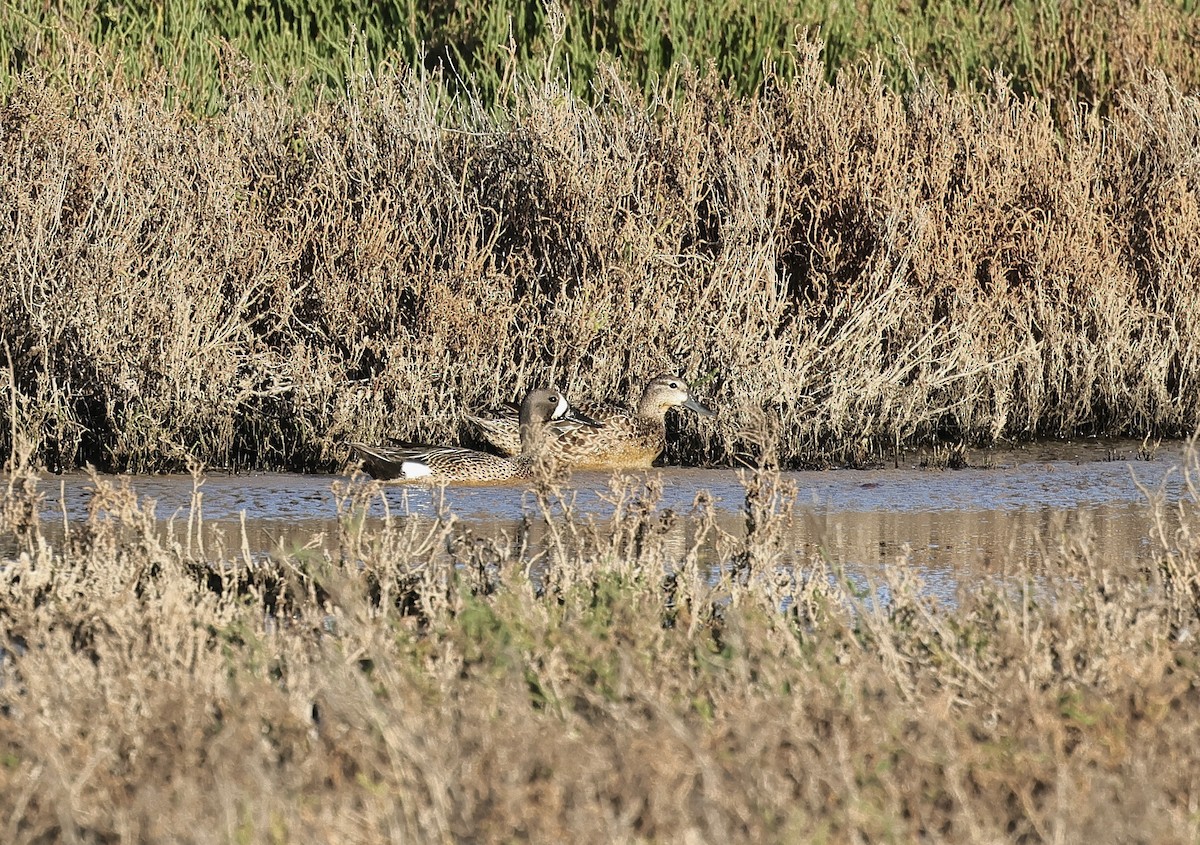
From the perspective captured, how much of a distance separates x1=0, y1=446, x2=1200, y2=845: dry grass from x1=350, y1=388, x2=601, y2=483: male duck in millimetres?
3253

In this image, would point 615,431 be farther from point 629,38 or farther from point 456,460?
point 629,38

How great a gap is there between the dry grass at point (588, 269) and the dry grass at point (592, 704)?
13.6 ft

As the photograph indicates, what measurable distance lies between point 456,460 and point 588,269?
1726mm

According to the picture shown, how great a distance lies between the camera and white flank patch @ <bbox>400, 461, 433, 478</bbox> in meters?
9.41

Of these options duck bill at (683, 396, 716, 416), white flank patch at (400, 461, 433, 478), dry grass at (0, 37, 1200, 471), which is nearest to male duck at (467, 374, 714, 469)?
duck bill at (683, 396, 716, 416)

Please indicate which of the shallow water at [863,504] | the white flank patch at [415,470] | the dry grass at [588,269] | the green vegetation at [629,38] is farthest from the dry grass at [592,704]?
the green vegetation at [629,38]

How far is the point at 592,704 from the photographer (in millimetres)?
4680

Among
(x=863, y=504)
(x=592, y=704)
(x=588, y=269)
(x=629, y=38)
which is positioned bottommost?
(x=863, y=504)

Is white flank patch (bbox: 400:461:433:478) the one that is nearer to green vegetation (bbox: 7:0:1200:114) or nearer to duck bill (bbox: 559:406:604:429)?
duck bill (bbox: 559:406:604:429)

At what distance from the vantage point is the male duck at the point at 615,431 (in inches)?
398

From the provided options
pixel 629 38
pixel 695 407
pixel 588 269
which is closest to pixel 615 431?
pixel 695 407

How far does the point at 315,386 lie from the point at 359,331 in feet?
2.22

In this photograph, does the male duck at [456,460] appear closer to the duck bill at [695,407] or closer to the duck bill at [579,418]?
the duck bill at [579,418]

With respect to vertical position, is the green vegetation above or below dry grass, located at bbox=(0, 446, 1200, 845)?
above
